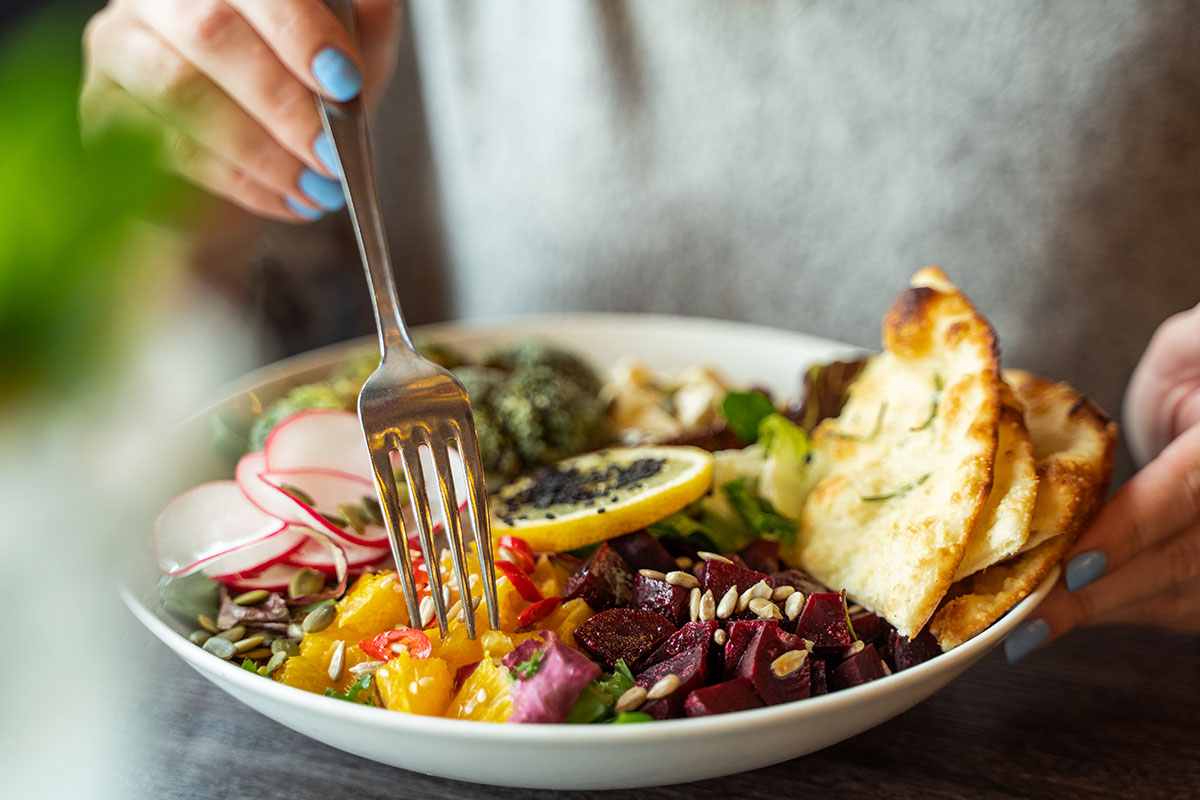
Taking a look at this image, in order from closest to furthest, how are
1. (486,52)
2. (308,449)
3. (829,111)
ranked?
(308,449), (829,111), (486,52)

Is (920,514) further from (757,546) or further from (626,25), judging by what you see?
(626,25)

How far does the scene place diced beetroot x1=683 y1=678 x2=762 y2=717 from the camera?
1.19 meters

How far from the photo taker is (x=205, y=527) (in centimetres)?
167

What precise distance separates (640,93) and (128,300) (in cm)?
246

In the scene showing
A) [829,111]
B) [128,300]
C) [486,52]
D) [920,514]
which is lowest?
[920,514]

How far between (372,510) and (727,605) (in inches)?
28.9

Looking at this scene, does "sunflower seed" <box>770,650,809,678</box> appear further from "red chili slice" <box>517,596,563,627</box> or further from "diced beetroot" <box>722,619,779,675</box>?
"red chili slice" <box>517,596,563,627</box>

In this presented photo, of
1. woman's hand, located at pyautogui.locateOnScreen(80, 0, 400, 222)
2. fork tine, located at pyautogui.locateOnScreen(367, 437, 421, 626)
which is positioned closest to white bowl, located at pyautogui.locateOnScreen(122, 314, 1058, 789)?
fork tine, located at pyautogui.locateOnScreen(367, 437, 421, 626)

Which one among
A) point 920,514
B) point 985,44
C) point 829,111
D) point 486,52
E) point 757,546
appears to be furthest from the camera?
point 486,52

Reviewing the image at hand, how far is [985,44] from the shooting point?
7.93 feet

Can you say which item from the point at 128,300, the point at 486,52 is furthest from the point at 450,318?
the point at 128,300

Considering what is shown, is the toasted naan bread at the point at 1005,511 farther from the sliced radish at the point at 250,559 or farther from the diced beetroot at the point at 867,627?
the sliced radish at the point at 250,559

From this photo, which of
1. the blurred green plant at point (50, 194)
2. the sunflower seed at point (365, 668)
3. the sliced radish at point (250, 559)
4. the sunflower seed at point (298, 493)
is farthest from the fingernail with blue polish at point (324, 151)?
the blurred green plant at point (50, 194)

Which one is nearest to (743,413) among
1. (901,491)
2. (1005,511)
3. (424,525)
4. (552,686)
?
(901,491)
